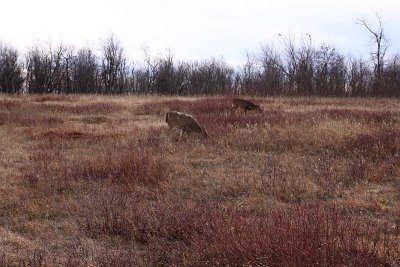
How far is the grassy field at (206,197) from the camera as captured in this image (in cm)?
426

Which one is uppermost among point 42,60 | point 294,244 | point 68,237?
point 42,60

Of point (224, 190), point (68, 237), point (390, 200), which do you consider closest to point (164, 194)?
point (224, 190)

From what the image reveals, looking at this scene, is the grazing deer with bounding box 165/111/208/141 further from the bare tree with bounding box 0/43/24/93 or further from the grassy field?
the bare tree with bounding box 0/43/24/93

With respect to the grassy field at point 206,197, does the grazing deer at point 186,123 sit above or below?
above

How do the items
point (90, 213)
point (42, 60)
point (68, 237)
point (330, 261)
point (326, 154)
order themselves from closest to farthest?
point (330, 261) → point (68, 237) → point (90, 213) → point (326, 154) → point (42, 60)

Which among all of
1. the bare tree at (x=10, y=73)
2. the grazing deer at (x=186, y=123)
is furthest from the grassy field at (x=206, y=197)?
the bare tree at (x=10, y=73)

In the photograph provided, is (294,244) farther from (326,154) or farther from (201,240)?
(326,154)

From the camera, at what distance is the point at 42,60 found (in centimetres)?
6334

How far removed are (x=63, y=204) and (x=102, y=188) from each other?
2.93 feet

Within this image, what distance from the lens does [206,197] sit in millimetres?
7004

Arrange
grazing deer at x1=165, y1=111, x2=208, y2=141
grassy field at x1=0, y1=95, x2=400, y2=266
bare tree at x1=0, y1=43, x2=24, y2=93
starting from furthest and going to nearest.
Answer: bare tree at x1=0, y1=43, x2=24, y2=93 < grazing deer at x1=165, y1=111, x2=208, y2=141 < grassy field at x1=0, y1=95, x2=400, y2=266

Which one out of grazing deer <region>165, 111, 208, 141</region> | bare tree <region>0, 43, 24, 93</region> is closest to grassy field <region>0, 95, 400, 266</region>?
grazing deer <region>165, 111, 208, 141</region>

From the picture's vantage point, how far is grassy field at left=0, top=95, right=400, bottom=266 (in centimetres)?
426

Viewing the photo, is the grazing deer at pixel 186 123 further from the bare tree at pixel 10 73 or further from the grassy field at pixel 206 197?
the bare tree at pixel 10 73
